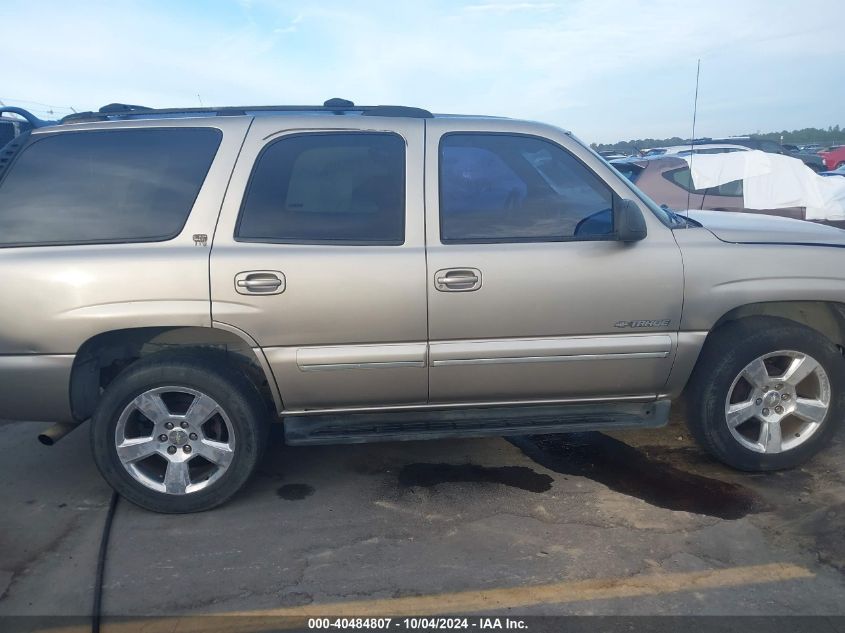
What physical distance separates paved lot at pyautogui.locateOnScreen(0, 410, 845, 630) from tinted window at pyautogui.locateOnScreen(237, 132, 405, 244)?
142 cm

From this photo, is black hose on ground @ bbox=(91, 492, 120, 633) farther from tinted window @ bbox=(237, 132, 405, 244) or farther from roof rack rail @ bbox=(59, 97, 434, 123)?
roof rack rail @ bbox=(59, 97, 434, 123)

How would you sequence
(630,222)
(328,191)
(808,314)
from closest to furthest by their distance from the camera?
(630,222), (328,191), (808,314)

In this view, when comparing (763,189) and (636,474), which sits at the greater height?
(763,189)

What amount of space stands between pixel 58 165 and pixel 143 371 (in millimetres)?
1119

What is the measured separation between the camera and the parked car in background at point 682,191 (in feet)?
25.3

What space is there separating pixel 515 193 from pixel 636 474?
1.73m

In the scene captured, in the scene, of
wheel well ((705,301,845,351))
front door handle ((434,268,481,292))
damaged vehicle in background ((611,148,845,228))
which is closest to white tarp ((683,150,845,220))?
damaged vehicle in background ((611,148,845,228))

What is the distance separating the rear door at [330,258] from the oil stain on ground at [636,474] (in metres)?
1.08

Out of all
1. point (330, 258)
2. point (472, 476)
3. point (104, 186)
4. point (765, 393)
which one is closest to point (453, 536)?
point (472, 476)

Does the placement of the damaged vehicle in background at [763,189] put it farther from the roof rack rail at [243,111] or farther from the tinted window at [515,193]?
the roof rack rail at [243,111]

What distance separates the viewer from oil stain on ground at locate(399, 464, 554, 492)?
12.6 ft

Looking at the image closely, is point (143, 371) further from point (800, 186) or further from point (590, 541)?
point (800, 186)

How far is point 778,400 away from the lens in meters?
3.80

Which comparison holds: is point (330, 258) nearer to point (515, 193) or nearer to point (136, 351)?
point (515, 193)
